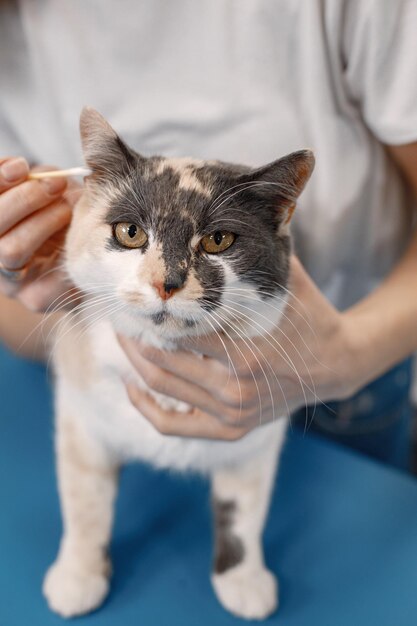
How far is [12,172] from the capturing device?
0.70 meters

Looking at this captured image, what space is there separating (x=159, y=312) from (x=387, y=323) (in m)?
0.45

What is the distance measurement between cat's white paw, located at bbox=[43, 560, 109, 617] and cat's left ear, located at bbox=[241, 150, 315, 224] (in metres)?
0.60

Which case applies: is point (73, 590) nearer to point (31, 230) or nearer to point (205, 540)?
point (205, 540)

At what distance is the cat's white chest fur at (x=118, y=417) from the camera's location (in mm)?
812

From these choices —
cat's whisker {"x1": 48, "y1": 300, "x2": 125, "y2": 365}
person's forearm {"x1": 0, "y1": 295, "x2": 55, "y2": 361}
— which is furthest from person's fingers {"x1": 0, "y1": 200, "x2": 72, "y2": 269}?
person's forearm {"x1": 0, "y1": 295, "x2": 55, "y2": 361}

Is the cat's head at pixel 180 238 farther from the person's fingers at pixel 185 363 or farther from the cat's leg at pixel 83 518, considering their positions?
the cat's leg at pixel 83 518

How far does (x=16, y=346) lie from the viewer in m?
1.18

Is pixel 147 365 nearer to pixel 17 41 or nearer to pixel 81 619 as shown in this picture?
pixel 81 619

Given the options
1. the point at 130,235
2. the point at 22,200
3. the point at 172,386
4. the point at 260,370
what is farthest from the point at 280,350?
the point at 22,200

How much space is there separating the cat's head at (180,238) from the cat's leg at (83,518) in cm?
26

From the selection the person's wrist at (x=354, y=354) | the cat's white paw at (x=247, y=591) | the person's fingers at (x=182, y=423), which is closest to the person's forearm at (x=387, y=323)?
the person's wrist at (x=354, y=354)

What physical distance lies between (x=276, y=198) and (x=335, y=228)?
33cm

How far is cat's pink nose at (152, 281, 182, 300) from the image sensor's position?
591mm

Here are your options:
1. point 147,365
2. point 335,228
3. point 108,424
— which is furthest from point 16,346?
point 335,228
